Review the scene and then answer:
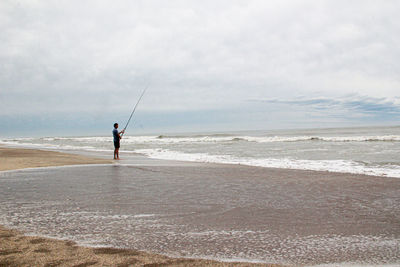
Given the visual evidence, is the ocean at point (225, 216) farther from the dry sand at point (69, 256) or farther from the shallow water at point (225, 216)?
the dry sand at point (69, 256)

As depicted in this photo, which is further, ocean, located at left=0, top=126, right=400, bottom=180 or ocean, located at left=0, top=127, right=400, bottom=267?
ocean, located at left=0, top=126, right=400, bottom=180

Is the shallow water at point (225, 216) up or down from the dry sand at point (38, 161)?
down

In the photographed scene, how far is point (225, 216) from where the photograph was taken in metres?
4.84

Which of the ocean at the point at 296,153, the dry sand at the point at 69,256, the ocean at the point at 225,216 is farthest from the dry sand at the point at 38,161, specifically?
the dry sand at the point at 69,256

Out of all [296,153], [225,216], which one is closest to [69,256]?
[225,216]

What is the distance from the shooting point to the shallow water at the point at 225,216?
347 centimetres

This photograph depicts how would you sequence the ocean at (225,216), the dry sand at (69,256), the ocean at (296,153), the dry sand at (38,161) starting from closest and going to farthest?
the dry sand at (69,256), the ocean at (225,216), the ocean at (296,153), the dry sand at (38,161)

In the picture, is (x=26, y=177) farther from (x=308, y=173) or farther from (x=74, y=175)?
(x=308, y=173)

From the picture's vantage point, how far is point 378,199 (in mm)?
5961

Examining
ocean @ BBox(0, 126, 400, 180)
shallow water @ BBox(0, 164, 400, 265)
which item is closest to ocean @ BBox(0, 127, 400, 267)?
shallow water @ BBox(0, 164, 400, 265)

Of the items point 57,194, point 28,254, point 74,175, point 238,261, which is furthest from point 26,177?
point 238,261

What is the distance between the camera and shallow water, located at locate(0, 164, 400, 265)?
347cm

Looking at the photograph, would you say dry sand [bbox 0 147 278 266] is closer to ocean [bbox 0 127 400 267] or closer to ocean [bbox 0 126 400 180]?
ocean [bbox 0 127 400 267]

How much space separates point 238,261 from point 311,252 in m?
0.84
